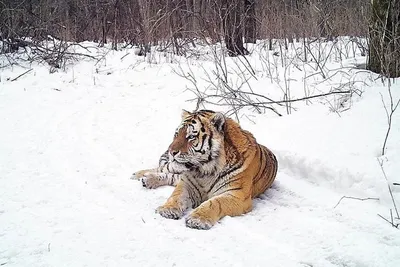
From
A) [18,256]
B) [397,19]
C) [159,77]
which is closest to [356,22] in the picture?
[397,19]

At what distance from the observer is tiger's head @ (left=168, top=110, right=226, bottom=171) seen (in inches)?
123

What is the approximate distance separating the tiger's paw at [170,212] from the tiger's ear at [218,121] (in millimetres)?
780

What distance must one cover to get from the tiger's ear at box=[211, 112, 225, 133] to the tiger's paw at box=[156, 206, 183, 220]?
2.56 ft

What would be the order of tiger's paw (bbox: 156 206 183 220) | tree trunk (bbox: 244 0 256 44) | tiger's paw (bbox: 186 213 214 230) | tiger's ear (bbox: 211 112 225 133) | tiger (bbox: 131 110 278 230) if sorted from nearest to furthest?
tiger's paw (bbox: 186 213 214 230) → tiger's paw (bbox: 156 206 183 220) → tiger (bbox: 131 110 278 230) → tiger's ear (bbox: 211 112 225 133) → tree trunk (bbox: 244 0 256 44)

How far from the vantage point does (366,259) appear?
2.19m

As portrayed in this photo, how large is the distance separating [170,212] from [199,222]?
0.97 feet

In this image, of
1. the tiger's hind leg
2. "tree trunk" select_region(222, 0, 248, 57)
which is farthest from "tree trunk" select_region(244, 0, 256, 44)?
the tiger's hind leg

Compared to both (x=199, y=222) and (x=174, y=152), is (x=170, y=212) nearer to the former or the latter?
(x=199, y=222)

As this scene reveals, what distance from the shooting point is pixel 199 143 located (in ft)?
10.4

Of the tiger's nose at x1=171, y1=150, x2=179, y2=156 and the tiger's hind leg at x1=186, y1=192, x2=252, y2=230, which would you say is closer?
the tiger's hind leg at x1=186, y1=192, x2=252, y2=230

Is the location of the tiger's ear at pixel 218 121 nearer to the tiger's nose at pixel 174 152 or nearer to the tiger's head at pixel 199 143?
the tiger's head at pixel 199 143

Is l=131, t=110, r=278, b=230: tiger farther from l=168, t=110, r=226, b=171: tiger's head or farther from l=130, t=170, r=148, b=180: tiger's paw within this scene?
l=130, t=170, r=148, b=180: tiger's paw

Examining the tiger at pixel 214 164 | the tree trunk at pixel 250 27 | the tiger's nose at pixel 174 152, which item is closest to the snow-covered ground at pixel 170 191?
the tiger at pixel 214 164

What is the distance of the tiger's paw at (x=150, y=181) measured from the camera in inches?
141
